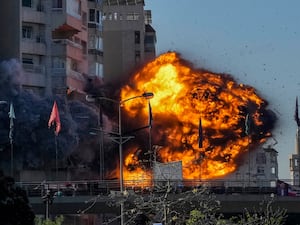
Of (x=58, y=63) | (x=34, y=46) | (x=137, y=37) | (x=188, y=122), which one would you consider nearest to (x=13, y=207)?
(x=34, y=46)

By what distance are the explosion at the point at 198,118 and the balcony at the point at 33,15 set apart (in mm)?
15836

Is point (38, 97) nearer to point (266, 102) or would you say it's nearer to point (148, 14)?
point (266, 102)

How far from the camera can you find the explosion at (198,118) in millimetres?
117688

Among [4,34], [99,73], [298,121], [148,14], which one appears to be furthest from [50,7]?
[148,14]

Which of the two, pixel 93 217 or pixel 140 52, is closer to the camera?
pixel 93 217

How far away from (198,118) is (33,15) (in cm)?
2311

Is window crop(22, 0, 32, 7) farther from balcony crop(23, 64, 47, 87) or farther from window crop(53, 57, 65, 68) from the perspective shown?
window crop(53, 57, 65, 68)

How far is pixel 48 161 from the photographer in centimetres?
10681

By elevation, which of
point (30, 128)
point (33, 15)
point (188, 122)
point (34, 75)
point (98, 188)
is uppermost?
point (33, 15)

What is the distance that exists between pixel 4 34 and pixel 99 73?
18.8 m

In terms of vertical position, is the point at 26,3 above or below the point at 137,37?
below

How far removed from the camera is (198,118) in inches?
4628

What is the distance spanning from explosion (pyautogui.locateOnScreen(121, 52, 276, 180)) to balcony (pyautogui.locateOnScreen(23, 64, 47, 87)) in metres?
13.8

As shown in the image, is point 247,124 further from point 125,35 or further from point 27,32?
point 125,35
